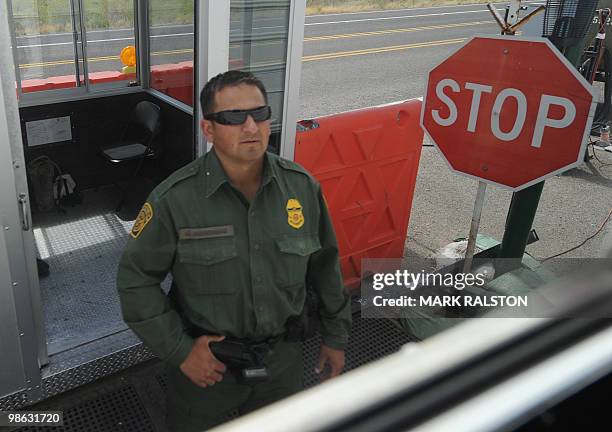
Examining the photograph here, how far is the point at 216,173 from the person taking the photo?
1.99 meters

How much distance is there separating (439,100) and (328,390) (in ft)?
9.06

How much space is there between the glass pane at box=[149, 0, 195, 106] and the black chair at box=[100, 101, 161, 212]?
24 centimetres

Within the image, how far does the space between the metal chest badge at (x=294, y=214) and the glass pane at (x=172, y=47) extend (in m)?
2.45

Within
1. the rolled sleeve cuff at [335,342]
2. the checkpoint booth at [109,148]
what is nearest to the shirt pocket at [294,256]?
the rolled sleeve cuff at [335,342]

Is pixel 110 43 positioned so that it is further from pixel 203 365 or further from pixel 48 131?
pixel 203 365

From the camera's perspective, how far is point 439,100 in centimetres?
317

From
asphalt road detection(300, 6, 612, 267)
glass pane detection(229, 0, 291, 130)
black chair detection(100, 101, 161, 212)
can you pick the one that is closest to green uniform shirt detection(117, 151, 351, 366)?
glass pane detection(229, 0, 291, 130)

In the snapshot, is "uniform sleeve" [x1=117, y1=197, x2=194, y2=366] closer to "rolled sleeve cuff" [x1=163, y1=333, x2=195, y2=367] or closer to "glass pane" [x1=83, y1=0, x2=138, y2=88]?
"rolled sleeve cuff" [x1=163, y1=333, x2=195, y2=367]

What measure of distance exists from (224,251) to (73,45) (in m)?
3.74

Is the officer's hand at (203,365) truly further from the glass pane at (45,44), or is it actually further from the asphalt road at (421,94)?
the glass pane at (45,44)

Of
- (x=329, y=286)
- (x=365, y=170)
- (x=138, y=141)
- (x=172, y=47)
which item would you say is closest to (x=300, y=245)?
(x=329, y=286)

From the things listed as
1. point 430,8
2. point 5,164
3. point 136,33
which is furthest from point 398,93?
point 430,8

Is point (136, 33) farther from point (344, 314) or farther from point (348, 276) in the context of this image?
point (344, 314)

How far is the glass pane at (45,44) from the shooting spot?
452cm
